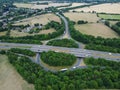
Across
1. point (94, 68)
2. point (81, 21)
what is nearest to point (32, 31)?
point (81, 21)

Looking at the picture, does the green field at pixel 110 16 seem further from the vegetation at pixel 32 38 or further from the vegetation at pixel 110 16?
the vegetation at pixel 32 38

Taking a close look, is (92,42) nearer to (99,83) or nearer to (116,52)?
(116,52)

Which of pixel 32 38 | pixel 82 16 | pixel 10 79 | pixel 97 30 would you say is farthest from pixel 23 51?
pixel 82 16

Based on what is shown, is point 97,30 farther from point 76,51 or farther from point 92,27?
point 76,51

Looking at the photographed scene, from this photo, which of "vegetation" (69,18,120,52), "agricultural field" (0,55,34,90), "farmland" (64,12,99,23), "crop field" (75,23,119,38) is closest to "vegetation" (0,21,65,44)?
"vegetation" (69,18,120,52)

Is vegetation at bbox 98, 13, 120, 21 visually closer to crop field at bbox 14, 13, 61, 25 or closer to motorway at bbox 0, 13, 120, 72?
crop field at bbox 14, 13, 61, 25

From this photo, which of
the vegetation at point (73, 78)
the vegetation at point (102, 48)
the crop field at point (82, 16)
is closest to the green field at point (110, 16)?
the crop field at point (82, 16)
